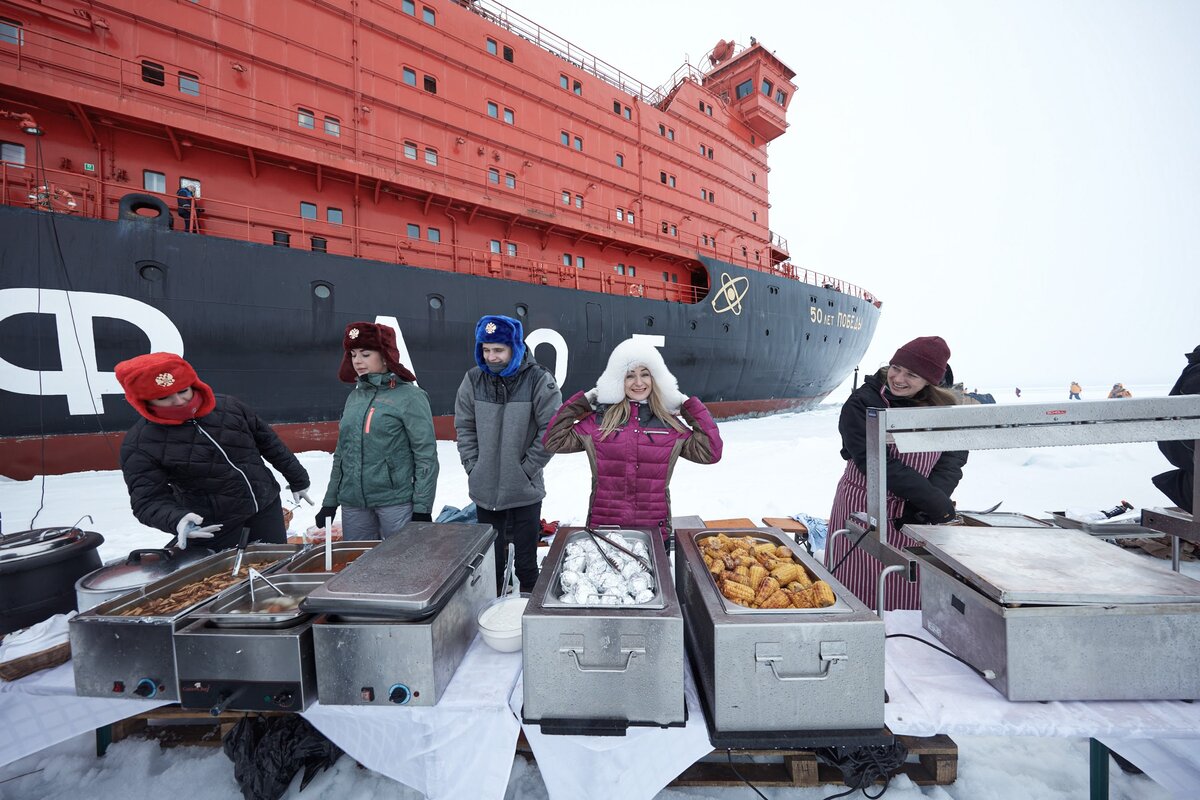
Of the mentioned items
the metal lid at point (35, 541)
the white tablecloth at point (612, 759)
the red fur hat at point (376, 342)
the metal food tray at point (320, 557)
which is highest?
the red fur hat at point (376, 342)

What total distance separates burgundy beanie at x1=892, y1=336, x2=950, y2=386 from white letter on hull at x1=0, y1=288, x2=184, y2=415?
25.1ft

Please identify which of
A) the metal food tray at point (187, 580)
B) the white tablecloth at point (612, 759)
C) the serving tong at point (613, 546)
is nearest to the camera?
the white tablecloth at point (612, 759)

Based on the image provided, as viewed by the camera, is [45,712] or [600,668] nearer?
[600,668]

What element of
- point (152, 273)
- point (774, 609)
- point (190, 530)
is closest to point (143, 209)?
point (152, 273)

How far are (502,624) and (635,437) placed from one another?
40.3 inches

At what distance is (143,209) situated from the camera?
5516 millimetres

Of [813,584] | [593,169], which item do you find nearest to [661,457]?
[813,584]

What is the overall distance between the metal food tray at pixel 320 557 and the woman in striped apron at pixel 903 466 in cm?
201

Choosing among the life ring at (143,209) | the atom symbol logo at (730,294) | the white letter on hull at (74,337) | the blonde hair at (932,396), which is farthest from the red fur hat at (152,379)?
the atom symbol logo at (730,294)

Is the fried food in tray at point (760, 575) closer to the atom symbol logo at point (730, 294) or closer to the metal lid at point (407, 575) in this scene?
the metal lid at point (407, 575)

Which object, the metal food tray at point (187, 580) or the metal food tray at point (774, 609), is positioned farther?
the metal food tray at point (187, 580)

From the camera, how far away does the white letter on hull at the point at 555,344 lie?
829 cm

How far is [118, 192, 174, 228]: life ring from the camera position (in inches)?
211

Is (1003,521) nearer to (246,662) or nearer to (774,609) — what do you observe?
→ (774,609)
